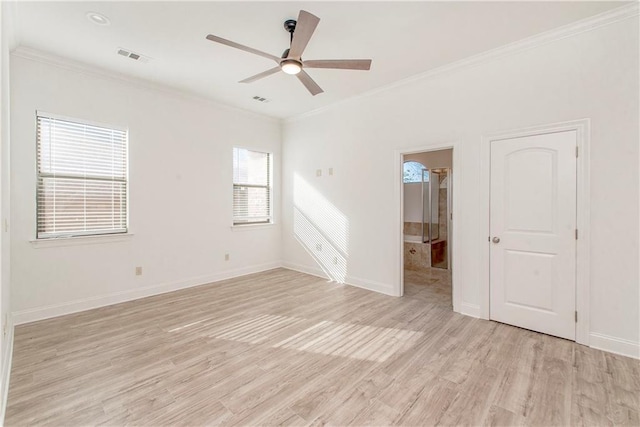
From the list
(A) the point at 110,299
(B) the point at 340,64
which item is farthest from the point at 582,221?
(A) the point at 110,299

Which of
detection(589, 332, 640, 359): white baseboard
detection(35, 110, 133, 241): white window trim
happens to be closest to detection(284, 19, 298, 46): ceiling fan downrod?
detection(35, 110, 133, 241): white window trim

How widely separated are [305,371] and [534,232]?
8.69 feet

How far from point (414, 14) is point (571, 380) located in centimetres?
319

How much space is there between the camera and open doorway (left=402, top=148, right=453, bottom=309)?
5887mm

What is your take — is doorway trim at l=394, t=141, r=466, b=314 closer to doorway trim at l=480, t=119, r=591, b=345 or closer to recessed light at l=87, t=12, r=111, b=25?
doorway trim at l=480, t=119, r=591, b=345

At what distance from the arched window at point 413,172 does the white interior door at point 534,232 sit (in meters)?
3.03

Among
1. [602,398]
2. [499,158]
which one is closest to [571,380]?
[602,398]

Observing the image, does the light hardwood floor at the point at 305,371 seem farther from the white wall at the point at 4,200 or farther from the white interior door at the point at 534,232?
the white interior door at the point at 534,232

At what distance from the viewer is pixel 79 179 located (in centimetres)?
364

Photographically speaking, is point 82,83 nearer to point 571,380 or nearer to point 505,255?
point 505,255

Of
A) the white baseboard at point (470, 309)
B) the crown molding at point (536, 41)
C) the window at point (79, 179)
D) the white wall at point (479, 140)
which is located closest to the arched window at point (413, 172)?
the white wall at point (479, 140)

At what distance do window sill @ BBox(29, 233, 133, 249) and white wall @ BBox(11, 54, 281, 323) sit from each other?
0.04 metres

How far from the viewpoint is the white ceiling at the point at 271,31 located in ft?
8.36

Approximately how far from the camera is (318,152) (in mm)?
5270
